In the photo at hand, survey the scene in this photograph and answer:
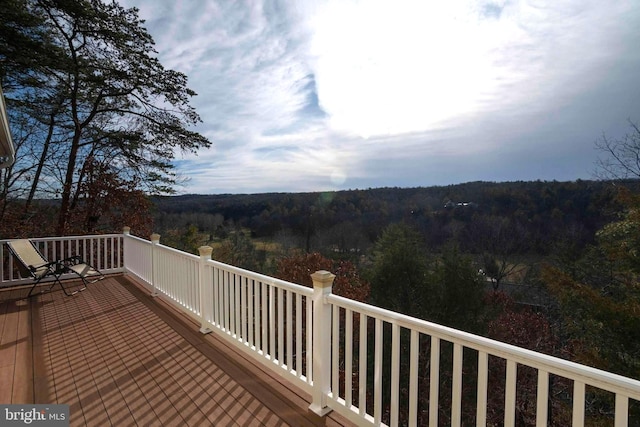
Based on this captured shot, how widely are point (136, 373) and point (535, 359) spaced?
2981 millimetres

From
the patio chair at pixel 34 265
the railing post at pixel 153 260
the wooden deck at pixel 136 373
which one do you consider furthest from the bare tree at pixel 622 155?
the patio chair at pixel 34 265

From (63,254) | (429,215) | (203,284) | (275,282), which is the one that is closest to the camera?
(275,282)

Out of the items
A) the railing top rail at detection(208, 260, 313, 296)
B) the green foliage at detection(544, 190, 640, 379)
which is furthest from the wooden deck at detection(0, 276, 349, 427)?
the green foliage at detection(544, 190, 640, 379)

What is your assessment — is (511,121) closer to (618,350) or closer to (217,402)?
(618,350)

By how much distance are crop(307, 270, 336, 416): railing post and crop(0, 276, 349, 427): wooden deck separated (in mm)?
104

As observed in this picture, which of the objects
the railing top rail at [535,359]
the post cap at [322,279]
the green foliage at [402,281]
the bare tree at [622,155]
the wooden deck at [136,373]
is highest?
the bare tree at [622,155]

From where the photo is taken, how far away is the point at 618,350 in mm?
10273

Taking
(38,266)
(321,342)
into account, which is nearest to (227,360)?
(321,342)

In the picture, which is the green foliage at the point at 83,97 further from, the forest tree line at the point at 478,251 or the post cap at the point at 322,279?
the post cap at the point at 322,279

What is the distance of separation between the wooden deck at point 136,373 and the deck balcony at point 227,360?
1 centimetres

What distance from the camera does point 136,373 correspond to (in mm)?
2867

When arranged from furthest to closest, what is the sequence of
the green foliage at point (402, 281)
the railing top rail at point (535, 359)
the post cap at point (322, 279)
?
the green foliage at point (402, 281) < the post cap at point (322, 279) < the railing top rail at point (535, 359)

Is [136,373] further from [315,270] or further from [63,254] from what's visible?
[315,270]

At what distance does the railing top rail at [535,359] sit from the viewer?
3.72 feet
